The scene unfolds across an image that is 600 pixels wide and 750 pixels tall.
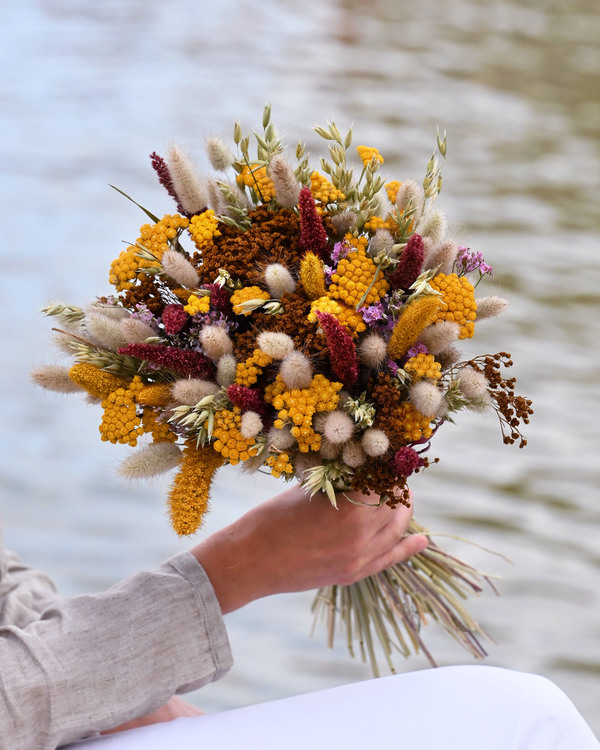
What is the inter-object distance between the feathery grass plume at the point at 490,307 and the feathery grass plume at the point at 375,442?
0.21 meters

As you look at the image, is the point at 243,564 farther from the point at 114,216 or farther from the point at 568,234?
the point at 568,234

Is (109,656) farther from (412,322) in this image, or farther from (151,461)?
(412,322)

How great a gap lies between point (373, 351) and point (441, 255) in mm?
147

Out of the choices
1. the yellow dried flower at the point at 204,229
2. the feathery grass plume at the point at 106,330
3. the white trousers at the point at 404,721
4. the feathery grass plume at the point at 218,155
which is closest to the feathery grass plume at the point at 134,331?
the feathery grass plume at the point at 106,330

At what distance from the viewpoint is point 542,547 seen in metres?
2.39

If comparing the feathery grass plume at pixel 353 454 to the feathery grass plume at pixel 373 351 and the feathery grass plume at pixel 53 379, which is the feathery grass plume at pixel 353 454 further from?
the feathery grass plume at pixel 53 379

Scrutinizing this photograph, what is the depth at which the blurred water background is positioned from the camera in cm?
220

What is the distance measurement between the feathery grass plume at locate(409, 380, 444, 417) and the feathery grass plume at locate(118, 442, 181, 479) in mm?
276

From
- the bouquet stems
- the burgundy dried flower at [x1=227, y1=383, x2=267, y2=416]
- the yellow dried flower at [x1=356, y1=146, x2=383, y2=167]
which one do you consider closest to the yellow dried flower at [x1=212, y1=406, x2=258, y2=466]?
the burgundy dried flower at [x1=227, y1=383, x2=267, y2=416]

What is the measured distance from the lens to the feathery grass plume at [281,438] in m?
0.93

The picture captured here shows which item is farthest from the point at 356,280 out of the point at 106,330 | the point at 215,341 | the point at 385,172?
the point at 385,172

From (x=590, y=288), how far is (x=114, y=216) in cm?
207

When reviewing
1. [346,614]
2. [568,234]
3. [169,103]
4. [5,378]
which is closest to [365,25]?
[169,103]

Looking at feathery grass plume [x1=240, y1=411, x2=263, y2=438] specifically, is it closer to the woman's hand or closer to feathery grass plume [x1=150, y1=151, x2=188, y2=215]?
the woman's hand
